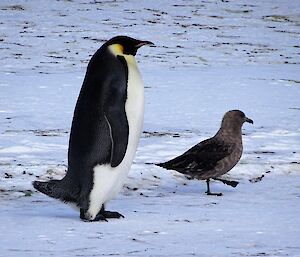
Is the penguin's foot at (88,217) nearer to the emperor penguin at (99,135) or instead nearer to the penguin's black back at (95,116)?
the emperor penguin at (99,135)

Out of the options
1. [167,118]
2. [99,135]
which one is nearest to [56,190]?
[99,135]

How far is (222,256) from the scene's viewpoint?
3771 mm

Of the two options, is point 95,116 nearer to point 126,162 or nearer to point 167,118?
Result: point 126,162

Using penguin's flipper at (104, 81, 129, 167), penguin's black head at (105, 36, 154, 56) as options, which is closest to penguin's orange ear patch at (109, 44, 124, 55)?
penguin's black head at (105, 36, 154, 56)

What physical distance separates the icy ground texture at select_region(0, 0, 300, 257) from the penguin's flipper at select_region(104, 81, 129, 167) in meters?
0.29

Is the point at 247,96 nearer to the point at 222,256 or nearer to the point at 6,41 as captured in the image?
the point at 6,41

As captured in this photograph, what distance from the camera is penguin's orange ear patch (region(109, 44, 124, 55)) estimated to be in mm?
4793

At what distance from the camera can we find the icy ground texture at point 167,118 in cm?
421

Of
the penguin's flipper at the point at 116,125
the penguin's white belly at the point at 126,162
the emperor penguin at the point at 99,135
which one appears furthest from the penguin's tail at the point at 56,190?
the penguin's flipper at the point at 116,125

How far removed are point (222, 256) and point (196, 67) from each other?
21.3 ft

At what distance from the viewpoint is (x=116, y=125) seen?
4.67 m

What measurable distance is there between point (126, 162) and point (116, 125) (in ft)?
0.75

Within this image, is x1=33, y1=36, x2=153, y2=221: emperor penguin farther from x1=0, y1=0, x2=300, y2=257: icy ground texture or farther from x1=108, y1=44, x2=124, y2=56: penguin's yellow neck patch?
x1=0, y1=0, x2=300, y2=257: icy ground texture

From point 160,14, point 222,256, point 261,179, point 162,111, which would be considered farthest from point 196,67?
point 222,256
